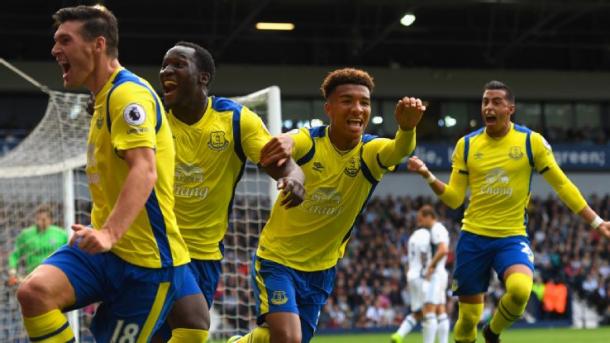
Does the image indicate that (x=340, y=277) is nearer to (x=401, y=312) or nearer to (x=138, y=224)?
(x=401, y=312)

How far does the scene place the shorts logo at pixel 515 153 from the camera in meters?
10.3

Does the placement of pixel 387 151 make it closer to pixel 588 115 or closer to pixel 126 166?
pixel 126 166

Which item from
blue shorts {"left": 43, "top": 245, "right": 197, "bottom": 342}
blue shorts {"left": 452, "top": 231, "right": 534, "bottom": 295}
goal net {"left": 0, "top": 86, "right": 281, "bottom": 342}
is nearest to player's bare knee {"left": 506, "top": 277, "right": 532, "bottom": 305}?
blue shorts {"left": 452, "top": 231, "right": 534, "bottom": 295}

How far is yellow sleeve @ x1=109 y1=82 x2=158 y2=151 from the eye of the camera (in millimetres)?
4902

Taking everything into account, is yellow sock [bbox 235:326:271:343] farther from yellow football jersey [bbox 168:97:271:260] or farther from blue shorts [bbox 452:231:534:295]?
blue shorts [bbox 452:231:534:295]

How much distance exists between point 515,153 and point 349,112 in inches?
139

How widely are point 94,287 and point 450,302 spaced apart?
23.1m

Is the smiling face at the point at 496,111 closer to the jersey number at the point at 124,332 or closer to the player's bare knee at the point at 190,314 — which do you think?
the player's bare knee at the point at 190,314

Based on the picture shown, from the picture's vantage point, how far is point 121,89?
5.05 meters

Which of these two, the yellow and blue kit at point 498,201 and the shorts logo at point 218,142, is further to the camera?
the yellow and blue kit at point 498,201

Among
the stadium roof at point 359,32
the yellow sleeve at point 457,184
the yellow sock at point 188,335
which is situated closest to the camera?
the yellow sock at point 188,335

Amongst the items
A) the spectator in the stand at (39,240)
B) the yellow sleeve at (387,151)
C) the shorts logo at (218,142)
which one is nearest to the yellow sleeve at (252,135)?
the shorts logo at (218,142)

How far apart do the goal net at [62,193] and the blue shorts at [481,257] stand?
200cm

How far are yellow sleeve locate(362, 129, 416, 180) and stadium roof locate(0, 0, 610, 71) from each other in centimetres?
2296
